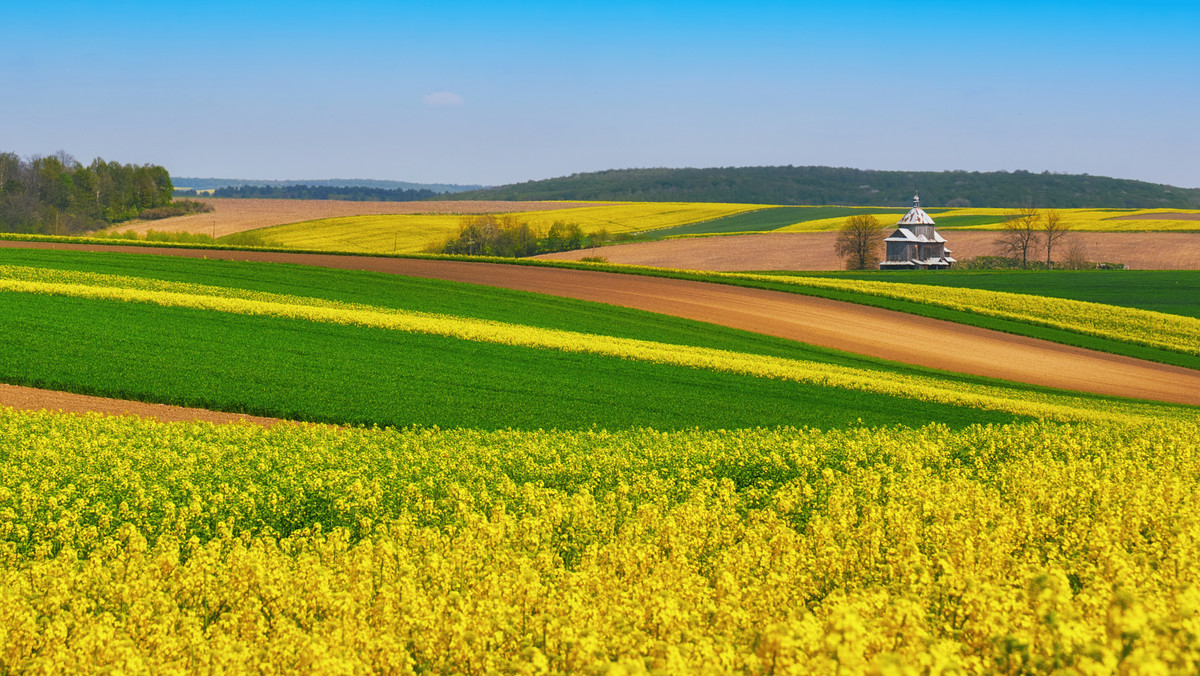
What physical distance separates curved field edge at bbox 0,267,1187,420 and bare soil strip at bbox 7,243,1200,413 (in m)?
4.92

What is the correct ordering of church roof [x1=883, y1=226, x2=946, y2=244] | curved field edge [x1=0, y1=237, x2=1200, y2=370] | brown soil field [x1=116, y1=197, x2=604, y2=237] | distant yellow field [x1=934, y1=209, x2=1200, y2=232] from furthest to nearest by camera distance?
brown soil field [x1=116, y1=197, x2=604, y2=237], distant yellow field [x1=934, y1=209, x2=1200, y2=232], church roof [x1=883, y1=226, x2=946, y2=244], curved field edge [x1=0, y1=237, x2=1200, y2=370]

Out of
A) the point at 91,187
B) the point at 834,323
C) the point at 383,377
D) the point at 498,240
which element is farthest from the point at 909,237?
the point at 91,187

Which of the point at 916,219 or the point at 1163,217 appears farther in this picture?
the point at 1163,217

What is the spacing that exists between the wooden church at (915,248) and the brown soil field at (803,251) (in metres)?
5.06

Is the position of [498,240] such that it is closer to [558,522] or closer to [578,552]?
[558,522]

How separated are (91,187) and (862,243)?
365 ft

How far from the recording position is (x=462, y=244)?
86.8 meters

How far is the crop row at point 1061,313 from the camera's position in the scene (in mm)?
45531

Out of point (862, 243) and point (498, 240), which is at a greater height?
point (498, 240)

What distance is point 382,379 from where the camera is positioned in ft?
76.6

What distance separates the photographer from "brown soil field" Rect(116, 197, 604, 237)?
115062 mm

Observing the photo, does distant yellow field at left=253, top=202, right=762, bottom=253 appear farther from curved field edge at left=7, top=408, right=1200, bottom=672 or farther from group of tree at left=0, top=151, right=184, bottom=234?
curved field edge at left=7, top=408, right=1200, bottom=672

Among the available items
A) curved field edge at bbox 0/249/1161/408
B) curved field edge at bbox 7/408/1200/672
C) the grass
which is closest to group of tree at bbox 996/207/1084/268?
curved field edge at bbox 0/249/1161/408

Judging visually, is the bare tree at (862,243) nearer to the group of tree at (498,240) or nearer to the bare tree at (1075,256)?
the bare tree at (1075,256)
